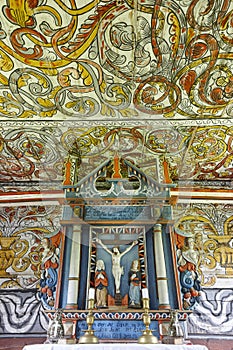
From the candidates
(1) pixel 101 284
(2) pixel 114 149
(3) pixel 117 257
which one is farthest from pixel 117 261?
(2) pixel 114 149

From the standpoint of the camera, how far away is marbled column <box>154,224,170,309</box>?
2.75m

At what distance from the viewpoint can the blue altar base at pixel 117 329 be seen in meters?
2.62

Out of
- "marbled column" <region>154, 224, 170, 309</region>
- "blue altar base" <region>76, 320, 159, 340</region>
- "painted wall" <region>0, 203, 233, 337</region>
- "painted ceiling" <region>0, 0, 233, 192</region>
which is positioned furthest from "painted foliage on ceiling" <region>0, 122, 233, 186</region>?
"blue altar base" <region>76, 320, 159, 340</region>

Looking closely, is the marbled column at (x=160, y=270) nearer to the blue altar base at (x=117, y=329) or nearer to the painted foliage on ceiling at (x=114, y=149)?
the blue altar base at (x=117, y=329)

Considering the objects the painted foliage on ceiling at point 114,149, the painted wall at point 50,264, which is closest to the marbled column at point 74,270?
the painted wall at point 50,264

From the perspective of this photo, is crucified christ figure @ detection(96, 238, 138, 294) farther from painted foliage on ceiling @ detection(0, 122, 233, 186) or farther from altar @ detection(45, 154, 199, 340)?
painted foliage on ceiling @ detection(0, 122, 233, 186)

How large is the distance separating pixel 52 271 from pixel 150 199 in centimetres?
129

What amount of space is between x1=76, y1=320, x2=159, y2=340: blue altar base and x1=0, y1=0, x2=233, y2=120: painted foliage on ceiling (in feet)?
6.56

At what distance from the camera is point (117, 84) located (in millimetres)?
2723

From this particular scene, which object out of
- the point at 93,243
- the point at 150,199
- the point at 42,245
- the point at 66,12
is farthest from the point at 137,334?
the point at 66,12

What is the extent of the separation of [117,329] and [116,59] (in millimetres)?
2348

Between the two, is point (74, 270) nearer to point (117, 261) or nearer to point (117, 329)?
point (117, 261)

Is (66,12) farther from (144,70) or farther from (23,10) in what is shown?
(144,70)

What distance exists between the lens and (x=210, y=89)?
2.76m
